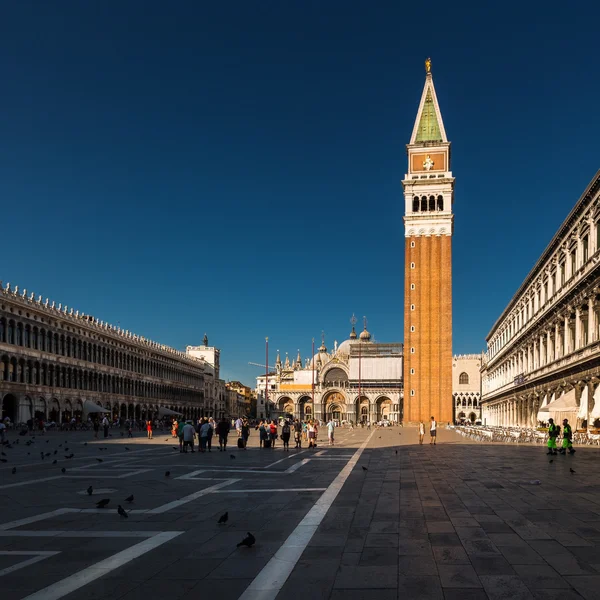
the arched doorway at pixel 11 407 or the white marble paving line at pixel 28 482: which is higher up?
the arched doorway at pixel 11 407

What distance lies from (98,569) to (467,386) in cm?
12372

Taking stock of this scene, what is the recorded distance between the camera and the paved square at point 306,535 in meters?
6.78

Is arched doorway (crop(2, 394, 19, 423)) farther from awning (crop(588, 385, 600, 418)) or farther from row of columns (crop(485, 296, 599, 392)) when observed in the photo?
awning (crop(588, 385, 600, 418))

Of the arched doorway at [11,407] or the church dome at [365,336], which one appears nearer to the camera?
the arched doorway at [11,407]

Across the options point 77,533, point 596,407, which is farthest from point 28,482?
point 596,407

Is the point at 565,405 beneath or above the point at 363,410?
above

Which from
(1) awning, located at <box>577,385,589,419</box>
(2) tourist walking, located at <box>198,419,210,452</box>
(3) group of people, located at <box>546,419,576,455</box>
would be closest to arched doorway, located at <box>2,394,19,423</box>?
(2) tourist walking, located at <box>198,419,210,452</box>

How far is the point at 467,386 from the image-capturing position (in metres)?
126

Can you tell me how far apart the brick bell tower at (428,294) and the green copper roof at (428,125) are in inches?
160

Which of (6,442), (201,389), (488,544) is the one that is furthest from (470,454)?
(201,389)

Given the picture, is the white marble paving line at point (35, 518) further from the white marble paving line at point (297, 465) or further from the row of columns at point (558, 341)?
the row of columns at point (558, 341)

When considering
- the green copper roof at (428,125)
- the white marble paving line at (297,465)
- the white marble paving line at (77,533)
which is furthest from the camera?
the green copper roof at (428,125)

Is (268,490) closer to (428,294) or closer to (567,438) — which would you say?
(567,438)

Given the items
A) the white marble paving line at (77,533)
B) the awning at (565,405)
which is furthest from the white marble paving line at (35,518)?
the awning at (565,405)
